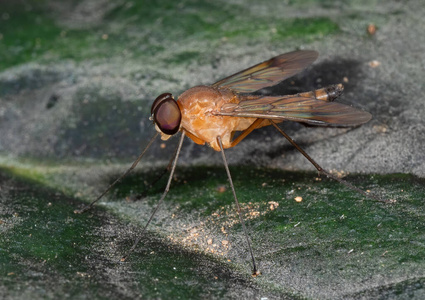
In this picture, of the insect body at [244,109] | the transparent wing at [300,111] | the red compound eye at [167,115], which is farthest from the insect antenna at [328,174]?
the red compound eye at [167,115]

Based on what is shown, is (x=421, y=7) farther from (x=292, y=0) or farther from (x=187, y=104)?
(x=187, y=104)

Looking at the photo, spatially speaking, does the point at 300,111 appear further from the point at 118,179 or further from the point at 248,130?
the point at 118,179

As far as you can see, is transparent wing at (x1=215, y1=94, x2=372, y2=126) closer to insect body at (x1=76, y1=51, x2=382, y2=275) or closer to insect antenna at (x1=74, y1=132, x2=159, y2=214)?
insect body at (x1=76, y1=51, x2=382, y2=275)

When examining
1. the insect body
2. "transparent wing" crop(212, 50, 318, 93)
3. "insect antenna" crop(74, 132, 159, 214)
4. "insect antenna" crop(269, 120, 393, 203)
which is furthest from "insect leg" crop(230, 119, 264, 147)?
"insect antenna" crop(74, 132, 159, 214)

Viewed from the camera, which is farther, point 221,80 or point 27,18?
point 27,18

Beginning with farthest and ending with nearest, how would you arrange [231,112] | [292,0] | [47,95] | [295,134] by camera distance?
[292,0] → [47,95] → [295,134] → [231,112]

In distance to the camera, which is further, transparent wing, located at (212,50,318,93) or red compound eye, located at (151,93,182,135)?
transparent wing, located at (212,50,318,93)

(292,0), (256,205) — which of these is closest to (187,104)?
(256,205)

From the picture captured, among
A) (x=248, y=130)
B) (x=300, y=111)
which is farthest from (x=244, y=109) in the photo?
(x=300, y=111)
